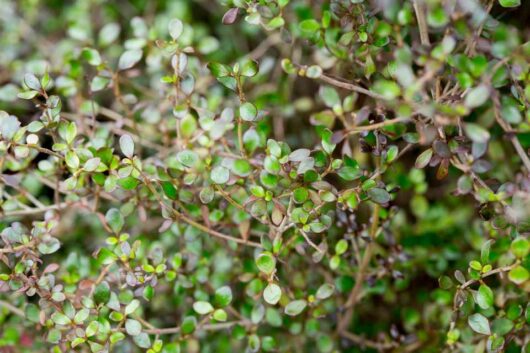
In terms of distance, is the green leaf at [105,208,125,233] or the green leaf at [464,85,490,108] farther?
the green leaf at [105,208,125,233]

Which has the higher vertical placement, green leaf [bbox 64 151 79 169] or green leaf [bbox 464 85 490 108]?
green leaf [bbox 464 85 490 108]

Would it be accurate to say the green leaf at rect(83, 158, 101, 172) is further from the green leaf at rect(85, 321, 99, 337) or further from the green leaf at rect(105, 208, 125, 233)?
the green leaf at rect(85, 321, 99, 337)

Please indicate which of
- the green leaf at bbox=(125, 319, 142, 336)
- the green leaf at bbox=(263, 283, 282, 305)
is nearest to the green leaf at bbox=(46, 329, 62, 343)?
the green leaf at bbox=(125, 319, 142, 336)

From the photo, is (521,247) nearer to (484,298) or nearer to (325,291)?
(484,298)

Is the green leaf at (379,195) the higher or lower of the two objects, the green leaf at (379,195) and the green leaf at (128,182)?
the higher

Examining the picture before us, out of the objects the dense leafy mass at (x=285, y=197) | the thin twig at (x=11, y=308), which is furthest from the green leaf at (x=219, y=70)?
the thin twig at (x=11, y=308)

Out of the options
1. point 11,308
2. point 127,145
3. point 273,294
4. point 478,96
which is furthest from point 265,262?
point 11,308

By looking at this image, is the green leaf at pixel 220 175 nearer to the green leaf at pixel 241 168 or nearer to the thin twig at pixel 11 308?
the green leaf at pixel 241 168

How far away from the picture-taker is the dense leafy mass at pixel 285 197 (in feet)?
2.95

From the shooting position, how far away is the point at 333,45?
1033 mm

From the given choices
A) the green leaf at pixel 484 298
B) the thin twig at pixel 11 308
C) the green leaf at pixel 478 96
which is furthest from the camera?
the thin twig at pixel 11 308

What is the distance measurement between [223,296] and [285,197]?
19 cm

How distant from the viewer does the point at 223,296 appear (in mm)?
1040

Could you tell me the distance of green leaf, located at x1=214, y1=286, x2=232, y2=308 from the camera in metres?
1.04
